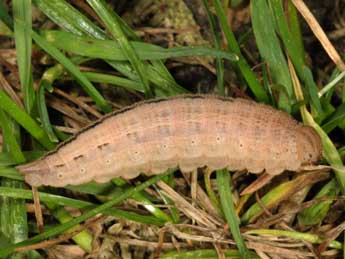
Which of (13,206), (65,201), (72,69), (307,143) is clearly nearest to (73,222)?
(65,201)

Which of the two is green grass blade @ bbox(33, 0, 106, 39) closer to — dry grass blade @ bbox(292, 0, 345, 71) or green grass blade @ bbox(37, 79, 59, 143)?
green grass blade @ bbox(37, 79, 59, 143)

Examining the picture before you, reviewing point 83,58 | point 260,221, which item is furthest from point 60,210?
point 260,221

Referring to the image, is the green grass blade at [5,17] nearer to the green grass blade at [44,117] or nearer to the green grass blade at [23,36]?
the green grass blade at [23,36]

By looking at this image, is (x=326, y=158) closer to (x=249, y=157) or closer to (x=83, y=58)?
(x=249, y=157)

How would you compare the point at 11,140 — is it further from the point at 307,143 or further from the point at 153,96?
the point at 307,143

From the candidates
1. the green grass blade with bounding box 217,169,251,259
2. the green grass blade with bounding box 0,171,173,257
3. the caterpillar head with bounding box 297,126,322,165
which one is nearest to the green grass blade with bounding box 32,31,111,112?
the green grass blade with bounding box 0,171,173,257

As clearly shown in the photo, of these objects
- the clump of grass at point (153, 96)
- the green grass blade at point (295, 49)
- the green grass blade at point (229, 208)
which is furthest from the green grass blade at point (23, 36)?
the green grass blade at point (295, 49)

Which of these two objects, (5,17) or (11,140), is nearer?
(11,140)
